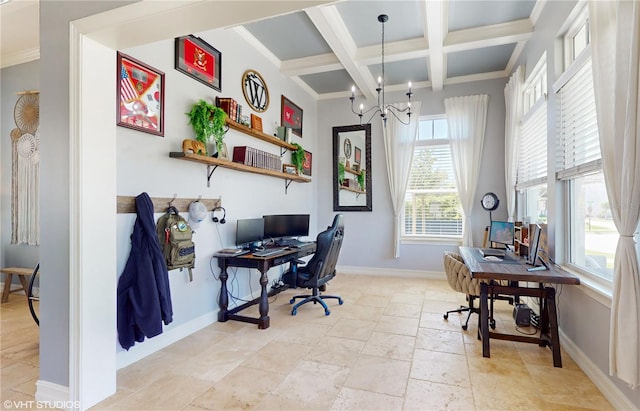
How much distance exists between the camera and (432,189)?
5.39 metres

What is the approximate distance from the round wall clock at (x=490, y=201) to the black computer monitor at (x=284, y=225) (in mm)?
2735

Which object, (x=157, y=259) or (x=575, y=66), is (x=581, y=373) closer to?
(x=575, y=66)

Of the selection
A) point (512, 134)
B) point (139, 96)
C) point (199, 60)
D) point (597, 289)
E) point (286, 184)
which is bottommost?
point (597, 289)

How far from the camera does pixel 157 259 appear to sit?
7.94ft

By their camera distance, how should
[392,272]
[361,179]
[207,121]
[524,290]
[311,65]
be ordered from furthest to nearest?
1. [361,179]
2. [392,272]
3. [311,65]
4. [207,121]
5. [524,290]

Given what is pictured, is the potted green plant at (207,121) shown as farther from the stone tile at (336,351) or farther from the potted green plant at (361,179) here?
the potted green plant at (361,179)

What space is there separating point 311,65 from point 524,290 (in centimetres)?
372

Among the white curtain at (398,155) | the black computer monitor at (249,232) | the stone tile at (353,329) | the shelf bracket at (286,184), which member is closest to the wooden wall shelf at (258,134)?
the shelf bracket at (286,184)

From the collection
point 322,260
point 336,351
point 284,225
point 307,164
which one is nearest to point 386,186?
point 307,164

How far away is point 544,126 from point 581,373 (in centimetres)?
239

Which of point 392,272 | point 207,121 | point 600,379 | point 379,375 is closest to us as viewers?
point 600,379

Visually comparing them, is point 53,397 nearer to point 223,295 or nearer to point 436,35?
point 223,295

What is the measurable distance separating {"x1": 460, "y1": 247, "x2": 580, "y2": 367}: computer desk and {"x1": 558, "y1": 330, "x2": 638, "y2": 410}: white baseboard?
138 millimetres

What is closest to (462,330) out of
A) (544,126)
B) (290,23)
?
(544,126)
